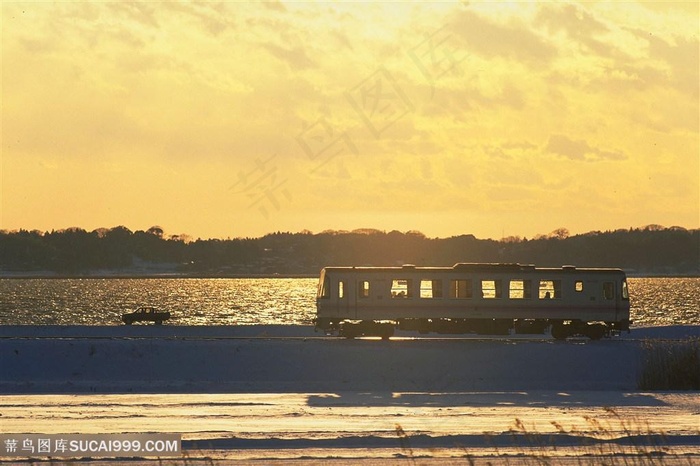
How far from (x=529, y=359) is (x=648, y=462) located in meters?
25.9

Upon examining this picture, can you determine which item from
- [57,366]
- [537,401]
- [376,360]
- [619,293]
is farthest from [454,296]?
[537,401]

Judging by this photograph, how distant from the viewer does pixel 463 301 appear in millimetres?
47656

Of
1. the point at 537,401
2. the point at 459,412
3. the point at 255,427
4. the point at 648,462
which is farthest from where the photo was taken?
the point at 537,401

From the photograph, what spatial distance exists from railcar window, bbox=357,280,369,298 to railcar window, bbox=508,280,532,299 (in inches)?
271

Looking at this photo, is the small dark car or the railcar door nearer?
the railcar door

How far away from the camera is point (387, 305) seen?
156 feet

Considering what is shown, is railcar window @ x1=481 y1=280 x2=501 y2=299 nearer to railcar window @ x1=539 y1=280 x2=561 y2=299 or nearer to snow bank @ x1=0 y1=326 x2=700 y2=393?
railcar window @ x1=539 y1=280 x2=561 y2=299

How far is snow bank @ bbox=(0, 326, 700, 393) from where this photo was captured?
34.7 metres

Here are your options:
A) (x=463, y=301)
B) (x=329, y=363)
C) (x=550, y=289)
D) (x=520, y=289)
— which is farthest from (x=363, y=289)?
(x=329, y=363)

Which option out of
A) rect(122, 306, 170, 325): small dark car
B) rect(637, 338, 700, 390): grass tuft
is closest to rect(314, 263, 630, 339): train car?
rect(637, 338, 700, 390): grass tuft

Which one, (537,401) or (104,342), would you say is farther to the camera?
(104,342)

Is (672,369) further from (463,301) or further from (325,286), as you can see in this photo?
(325,286)

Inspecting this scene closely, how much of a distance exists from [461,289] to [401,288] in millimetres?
2909

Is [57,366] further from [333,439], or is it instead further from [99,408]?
[333,439]
